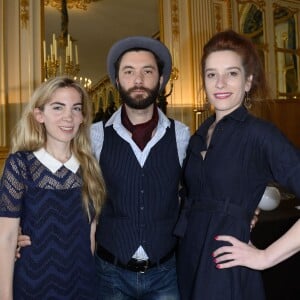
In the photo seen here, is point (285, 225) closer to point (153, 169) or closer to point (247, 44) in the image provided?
point (153, 169)

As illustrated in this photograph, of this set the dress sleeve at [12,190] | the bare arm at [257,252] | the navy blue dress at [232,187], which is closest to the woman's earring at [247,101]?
Answer: the navy blue dress at [232,187]

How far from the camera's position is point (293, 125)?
27.5 feet

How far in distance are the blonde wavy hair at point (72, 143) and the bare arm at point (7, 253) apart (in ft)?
0.95

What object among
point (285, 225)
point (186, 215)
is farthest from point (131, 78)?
point (285, 225)

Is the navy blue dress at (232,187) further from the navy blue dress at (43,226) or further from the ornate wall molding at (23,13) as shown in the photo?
the ornate wall molding at (23,13)

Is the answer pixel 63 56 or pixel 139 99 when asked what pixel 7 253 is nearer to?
pixel 139 99

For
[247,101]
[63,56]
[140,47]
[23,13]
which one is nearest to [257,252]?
[247,101]

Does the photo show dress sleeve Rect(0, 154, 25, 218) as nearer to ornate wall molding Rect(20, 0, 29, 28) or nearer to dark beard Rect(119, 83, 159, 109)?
dark beard Rect(119, 83, 159, 109)

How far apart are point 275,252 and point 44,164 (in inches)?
36.4

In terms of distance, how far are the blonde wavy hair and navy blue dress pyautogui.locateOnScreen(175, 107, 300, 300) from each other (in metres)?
0.44

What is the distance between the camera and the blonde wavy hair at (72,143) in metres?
1.61

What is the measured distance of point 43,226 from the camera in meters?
1.52

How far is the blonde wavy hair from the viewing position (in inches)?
63.4

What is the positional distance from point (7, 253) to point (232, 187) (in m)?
0.87
